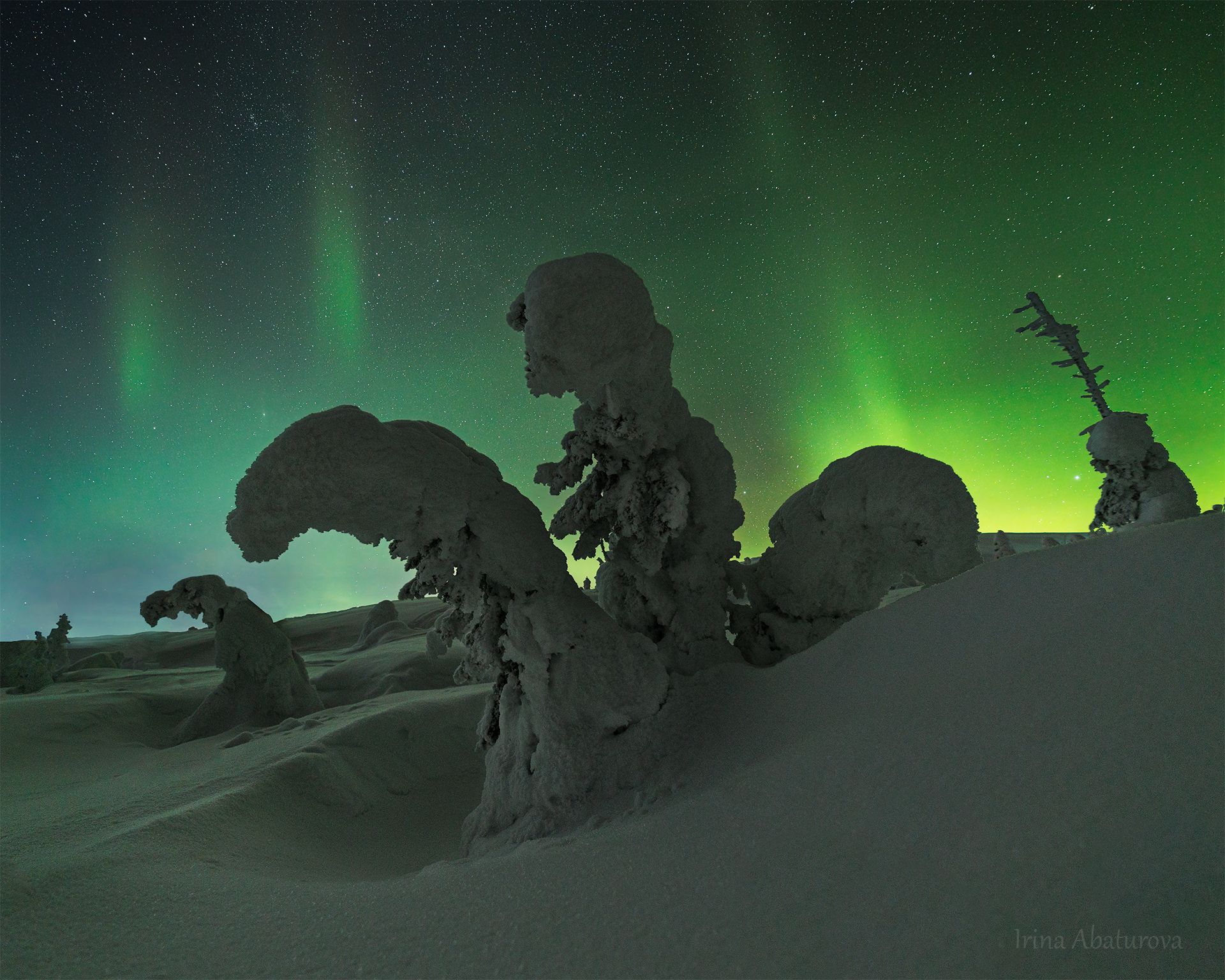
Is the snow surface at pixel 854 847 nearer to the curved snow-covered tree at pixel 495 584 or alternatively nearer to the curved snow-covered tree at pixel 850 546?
the curved snow-covered tree at pixel 495 584

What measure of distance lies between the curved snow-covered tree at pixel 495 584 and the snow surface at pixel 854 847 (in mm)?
410

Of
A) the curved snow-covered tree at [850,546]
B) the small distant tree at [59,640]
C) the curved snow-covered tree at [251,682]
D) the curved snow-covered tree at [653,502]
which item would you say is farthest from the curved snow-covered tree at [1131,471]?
the small distant tree at [59,640]

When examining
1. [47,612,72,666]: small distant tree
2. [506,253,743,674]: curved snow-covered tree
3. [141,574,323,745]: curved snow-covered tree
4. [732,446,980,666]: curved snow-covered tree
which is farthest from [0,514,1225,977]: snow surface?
[47,612,72,666]: small distant tree

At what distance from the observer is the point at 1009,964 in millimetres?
1273

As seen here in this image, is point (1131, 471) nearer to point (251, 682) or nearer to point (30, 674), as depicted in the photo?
point (251, 682)

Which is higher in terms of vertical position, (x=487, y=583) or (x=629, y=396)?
(x=629, y=396)

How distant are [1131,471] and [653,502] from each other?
630 centimetres

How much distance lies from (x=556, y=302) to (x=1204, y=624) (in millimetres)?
3053

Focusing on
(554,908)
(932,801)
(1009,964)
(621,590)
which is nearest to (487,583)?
(621,590)

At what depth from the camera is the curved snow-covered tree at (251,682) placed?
7.84 m

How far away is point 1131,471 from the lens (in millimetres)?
7066

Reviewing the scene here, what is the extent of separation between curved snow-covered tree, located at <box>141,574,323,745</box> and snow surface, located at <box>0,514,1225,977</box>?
413cm

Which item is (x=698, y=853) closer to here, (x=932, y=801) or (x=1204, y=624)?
(x=932, y=801)

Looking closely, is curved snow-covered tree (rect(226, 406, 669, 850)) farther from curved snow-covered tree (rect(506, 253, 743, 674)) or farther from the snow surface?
curved snow-covered tree (rect(506, 253, 743, 674))
